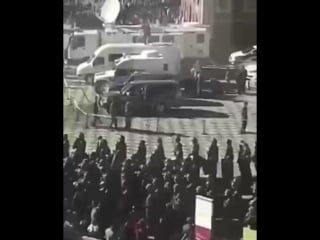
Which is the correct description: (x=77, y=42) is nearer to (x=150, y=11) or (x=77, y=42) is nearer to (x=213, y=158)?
(x=150, y=11)

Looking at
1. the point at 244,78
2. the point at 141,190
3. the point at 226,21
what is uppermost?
the point at 226,21

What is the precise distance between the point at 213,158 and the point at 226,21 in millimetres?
286

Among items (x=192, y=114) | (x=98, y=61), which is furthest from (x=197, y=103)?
(x=98, y=61)

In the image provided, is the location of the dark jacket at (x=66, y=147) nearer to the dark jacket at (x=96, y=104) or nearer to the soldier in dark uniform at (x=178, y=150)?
the dark jacket at (x=96, y=104)

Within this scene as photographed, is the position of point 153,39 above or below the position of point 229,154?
above

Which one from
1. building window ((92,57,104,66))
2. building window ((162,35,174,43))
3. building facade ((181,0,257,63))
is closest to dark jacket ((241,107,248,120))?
building facade ((181,0,257,63))

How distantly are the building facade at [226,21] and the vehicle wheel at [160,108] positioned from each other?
148 millimetres

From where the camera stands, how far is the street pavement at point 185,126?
3.99 ft

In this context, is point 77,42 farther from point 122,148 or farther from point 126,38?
point 122,148

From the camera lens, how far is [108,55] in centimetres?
124
